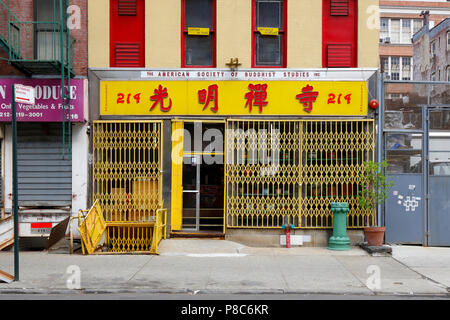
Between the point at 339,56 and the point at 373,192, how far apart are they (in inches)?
150

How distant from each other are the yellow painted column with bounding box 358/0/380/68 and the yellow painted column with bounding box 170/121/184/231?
5289 millimetres

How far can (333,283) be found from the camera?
897 cm

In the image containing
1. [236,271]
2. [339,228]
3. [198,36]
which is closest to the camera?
[236,271]

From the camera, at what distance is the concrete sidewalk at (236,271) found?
8.56 metres

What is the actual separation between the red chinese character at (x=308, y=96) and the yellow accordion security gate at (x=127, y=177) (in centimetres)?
393

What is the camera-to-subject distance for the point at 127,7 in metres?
13.0

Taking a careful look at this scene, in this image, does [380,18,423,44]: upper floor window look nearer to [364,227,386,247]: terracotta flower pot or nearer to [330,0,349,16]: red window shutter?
[330,0,349,16]: red window shutter

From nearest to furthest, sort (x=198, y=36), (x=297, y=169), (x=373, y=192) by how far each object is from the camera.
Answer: (x=373, y=192)
(x=297, y=169)
(x=198, y=36)

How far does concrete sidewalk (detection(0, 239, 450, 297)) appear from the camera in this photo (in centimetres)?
856

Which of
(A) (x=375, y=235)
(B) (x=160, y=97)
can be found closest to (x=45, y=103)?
(B) (x=160, y=97)

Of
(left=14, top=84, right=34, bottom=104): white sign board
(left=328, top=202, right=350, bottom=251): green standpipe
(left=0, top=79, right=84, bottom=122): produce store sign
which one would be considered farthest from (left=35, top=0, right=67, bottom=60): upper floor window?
(left=328, top=202, right=350, bottom=251): green standpipe

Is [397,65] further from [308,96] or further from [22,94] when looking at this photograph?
[22,94]

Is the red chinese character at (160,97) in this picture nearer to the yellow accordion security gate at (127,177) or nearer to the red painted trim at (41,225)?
the yellow accordion security gate at (127,177)

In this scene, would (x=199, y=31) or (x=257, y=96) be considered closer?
(x=257, y=96)
